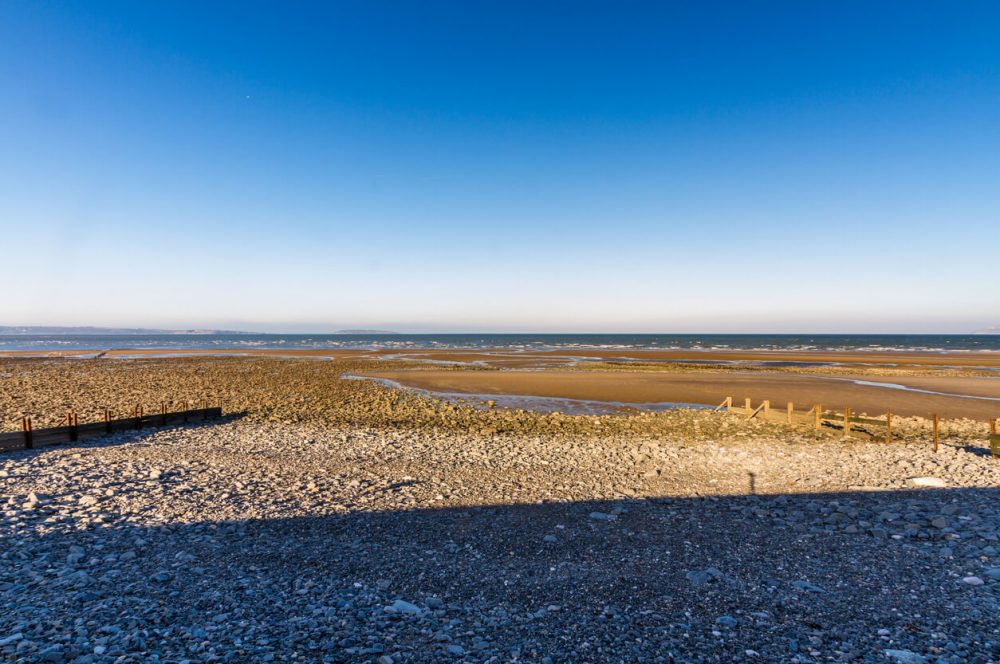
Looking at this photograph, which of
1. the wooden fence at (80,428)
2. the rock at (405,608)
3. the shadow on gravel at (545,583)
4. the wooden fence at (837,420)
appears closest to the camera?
the shadow on gravel at (545,583)

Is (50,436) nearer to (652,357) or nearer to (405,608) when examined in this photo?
(405,608)

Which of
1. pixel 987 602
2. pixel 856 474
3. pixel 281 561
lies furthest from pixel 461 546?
pixel 856 474

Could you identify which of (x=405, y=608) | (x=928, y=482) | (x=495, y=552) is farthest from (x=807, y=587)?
(x=928, y=482)

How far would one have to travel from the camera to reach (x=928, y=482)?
13117 millimetres

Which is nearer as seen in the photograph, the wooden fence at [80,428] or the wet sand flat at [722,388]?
the wooden fence at [80,428]

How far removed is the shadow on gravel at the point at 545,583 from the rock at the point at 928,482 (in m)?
1.47

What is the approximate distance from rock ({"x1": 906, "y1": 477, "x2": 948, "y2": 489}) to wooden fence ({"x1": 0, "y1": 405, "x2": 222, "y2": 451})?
27.3 metres

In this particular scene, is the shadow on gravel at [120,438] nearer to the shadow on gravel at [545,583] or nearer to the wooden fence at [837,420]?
the shadow on gravel at [545,583]

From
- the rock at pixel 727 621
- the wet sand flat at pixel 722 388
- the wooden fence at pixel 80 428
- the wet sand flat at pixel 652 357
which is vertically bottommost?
the wet sand flat at pixel 722 388

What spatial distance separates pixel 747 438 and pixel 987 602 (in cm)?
1332

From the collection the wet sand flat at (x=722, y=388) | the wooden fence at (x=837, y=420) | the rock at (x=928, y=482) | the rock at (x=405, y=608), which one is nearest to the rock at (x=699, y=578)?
the rock at (x=405, y=608)

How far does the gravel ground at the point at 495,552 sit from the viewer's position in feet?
20.8

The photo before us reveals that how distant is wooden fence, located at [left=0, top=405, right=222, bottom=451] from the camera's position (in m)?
16.0

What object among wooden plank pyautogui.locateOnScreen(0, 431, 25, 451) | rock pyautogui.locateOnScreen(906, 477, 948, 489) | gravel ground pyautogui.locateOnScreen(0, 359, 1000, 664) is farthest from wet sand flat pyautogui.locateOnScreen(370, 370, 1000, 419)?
wooden plank pyautogui.locateOnScreen(0, 431, 25, 451)
